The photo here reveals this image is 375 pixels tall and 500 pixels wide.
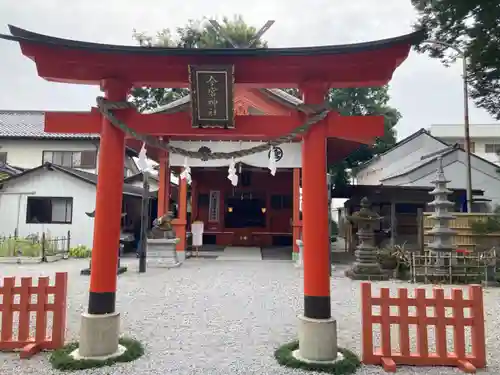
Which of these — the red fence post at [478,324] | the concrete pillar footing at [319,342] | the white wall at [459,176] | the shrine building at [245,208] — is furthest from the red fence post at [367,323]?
the white wall at [459,176]

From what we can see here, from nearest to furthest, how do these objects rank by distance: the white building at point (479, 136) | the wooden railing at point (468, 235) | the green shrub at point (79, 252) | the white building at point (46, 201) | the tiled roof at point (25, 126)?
the wooden railing at point (468, 235) → the green shrub at point (79, 252) → the white building at point (46, 201) → the tiled roof at point (25, 126) → the white building at point (479, 136)

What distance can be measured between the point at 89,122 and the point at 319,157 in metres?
3.01

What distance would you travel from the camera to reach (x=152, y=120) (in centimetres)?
496

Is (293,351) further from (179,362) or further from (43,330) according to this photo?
(43,330)

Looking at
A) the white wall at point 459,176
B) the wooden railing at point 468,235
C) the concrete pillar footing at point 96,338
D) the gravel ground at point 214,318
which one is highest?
the white wall at point 459,176

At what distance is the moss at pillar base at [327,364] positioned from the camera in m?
4.34

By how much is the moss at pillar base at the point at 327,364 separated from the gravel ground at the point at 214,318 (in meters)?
0.11

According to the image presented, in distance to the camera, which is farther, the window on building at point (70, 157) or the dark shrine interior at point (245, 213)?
the window on building at point (70, 157)

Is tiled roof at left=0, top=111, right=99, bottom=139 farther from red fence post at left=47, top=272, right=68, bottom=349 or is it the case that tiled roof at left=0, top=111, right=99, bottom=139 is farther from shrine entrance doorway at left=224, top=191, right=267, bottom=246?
red fence post at left=47, top=272, right=68, bottom=349

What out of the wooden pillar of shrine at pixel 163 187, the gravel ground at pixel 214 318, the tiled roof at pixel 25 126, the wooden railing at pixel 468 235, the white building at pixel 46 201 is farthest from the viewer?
the tiled roof at pixel 25 126

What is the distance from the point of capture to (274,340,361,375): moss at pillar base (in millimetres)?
4344

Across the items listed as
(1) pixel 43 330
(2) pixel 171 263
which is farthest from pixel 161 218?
(1) pixel 43 330

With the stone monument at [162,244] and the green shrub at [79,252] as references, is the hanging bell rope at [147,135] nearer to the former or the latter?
the stone monument at [162,244]

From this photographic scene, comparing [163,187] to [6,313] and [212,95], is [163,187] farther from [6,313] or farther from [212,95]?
[212,95]
